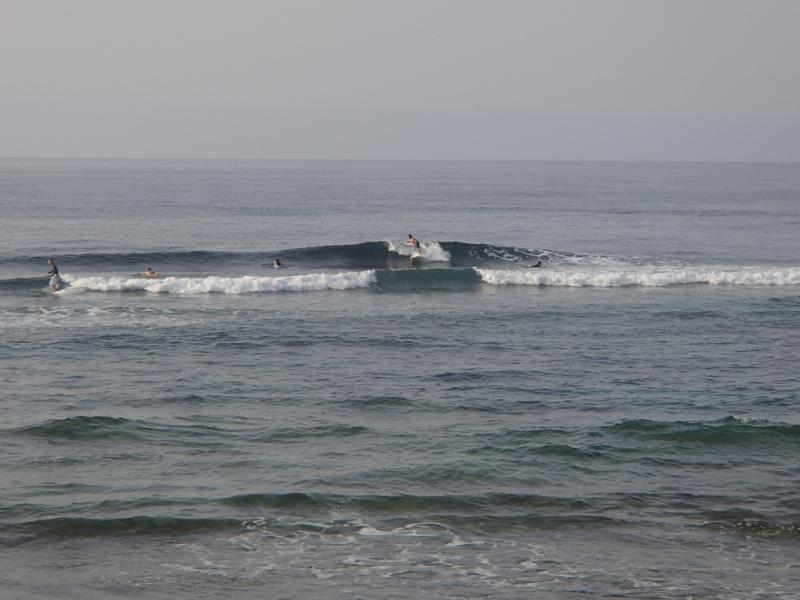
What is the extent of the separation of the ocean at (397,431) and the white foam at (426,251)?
4.96 m

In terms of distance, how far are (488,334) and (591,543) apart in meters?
14.9

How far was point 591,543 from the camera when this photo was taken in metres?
13.5

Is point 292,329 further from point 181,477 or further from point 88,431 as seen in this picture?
point 181,477

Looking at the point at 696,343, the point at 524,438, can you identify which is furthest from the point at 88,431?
the point at 696,343

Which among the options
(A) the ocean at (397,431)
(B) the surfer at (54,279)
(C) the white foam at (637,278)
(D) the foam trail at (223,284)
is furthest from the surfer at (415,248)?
(B) the surfer at (54,279)

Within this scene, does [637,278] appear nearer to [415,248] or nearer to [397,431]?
[415,248]

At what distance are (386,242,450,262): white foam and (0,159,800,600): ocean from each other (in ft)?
16.3

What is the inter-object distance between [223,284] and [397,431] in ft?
63.7

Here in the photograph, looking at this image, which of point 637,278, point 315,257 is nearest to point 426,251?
point 315,257

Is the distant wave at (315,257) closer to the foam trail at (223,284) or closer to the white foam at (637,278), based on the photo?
the foam trail at (223,284)

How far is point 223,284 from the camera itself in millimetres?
36375

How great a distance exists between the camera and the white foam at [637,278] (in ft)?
126

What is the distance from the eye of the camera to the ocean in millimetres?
12797

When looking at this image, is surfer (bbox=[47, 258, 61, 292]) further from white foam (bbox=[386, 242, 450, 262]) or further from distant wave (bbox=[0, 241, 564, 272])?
white foam (bbox=[386, 242, 450, 262])
